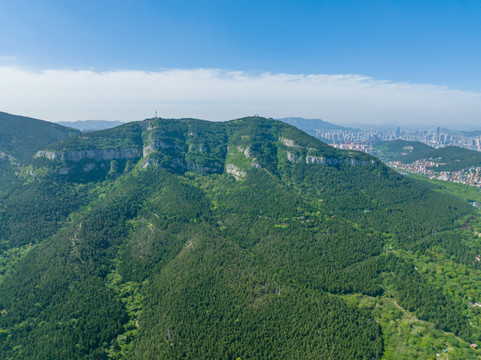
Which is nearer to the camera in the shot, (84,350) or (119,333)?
(84,350)

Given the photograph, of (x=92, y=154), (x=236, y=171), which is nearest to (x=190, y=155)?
(x=236, y=171)

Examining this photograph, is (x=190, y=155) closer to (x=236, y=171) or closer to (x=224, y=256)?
(x=236, y=171)

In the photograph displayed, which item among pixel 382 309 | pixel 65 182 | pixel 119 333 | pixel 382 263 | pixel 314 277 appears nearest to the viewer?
pixel 119 333

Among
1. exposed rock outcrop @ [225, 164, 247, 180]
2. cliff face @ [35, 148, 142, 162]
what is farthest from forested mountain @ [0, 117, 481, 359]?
exposed rock outcrop @ [225, 164, 247, 180]

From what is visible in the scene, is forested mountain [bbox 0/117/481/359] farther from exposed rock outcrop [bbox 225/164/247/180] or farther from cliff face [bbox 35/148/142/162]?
exposed rock outcrop [bbox 225/164/247/180]

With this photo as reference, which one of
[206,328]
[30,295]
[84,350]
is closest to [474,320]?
[206,328]

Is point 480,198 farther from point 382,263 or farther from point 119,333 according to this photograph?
Result: point 119,333

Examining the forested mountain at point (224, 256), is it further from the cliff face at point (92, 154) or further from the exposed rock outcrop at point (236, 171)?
the exposed rock outcrop at point (236, 171)

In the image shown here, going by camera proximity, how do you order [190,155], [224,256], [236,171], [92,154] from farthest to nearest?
1. [190,155]
2. [236,171]
3. [92,154]
4. [224,256]
